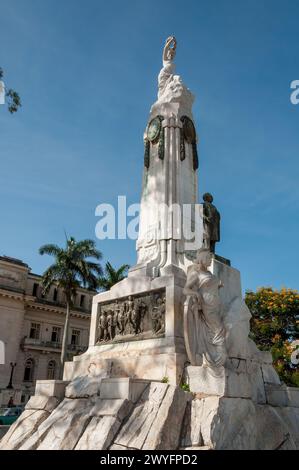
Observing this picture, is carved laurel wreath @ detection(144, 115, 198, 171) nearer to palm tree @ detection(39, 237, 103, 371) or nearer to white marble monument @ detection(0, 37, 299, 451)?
white marble monument @ detection(0, 37, 299, 451)

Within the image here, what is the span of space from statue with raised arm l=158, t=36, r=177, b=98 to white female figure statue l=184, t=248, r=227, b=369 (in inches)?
286

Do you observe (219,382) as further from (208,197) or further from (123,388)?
(208,197)

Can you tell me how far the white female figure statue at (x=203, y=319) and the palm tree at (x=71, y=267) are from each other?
2567cm

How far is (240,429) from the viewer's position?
22.9ft

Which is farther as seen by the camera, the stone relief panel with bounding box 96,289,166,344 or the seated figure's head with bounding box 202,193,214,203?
the seated figure's head with bounding box 202,193,214,203

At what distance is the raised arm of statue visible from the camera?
14.3 m

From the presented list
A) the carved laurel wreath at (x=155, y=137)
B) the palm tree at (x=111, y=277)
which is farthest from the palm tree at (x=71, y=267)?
the carved laurel wreath at (x=155, y=137)

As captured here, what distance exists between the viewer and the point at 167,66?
14.1m

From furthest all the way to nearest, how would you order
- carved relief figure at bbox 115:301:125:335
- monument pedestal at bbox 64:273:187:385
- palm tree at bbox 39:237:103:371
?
palm tree at bbox 39:237:103:371 → carved relief figure at bbox 115:301:125:335 → monument pedestal at bbox 64:273:187:385

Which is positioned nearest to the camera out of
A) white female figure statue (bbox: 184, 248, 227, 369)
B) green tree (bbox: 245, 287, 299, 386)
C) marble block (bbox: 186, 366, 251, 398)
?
marble block (bbox: 186, 366, 251, 398)

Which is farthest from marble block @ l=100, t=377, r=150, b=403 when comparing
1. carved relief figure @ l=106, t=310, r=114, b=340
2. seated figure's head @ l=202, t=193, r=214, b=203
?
seated figure's head @ l=202, t=193, r=214, b=203

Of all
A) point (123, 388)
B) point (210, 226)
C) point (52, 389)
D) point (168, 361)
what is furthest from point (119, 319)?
point (210, 226)
